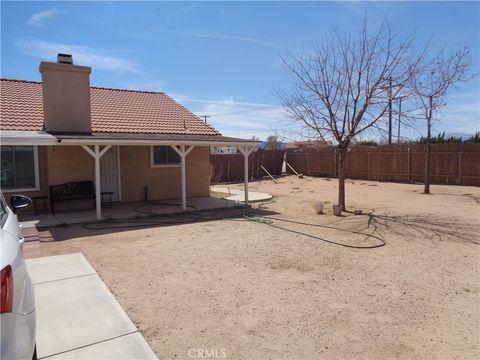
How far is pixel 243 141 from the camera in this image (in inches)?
505

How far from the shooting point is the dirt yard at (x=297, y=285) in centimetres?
372

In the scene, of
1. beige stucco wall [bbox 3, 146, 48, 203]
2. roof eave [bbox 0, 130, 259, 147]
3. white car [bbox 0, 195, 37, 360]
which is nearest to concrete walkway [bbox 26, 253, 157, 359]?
white car [bbox 0, 195, 37, 360]

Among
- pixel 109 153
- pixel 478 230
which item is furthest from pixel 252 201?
pixel 478 230

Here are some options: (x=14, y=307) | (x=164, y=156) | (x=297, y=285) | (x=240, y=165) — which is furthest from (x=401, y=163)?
(x=14, y=307)

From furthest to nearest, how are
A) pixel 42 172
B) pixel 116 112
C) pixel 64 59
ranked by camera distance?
pixel 116 112 → pixel 64 59 → pixel 42 172

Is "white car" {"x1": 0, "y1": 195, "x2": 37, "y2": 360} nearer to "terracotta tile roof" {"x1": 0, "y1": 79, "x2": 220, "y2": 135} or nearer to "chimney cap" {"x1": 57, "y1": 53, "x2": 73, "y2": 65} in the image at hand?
"terracotta tile roof" {"x1": 0, "y1": 79, "x2": 220, "y2": 135}

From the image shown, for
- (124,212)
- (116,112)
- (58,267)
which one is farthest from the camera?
(116,112)

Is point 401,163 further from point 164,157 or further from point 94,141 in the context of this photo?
point 94,141

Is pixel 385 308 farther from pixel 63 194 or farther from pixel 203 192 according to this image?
pixel 203 192

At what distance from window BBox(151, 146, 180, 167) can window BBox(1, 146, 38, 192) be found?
386cm

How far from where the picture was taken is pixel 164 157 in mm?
14188

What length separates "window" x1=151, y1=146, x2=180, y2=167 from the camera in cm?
1393

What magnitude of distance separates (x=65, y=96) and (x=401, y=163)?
17.8 m

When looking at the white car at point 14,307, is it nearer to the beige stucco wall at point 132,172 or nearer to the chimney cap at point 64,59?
the beige stucco wall at point 132,172
